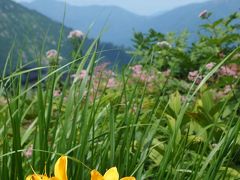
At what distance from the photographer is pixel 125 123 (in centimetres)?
178

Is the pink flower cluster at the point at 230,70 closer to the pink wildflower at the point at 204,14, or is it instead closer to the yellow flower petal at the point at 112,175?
the pink wildflower at the point at 204,14

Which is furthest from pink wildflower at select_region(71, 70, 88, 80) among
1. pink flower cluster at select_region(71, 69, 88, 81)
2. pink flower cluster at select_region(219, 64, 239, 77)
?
pink flower cluster at select_region(219, 64, 239, 77)

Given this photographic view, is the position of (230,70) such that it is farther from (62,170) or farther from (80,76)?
(62,170)

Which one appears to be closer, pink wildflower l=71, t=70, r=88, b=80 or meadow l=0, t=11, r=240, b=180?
meadow l=0, t=11, r=240, b=180

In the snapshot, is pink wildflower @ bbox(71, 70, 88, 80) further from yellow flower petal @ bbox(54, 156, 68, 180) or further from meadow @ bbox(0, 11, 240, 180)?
yellow flower petal @ bbox(54, 156, 68, 180)

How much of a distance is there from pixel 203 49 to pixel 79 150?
3791mm

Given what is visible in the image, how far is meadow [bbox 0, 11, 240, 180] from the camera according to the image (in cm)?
141

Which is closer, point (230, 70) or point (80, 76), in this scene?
point (230, 70)

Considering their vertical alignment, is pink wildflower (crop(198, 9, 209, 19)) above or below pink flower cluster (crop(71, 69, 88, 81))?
above

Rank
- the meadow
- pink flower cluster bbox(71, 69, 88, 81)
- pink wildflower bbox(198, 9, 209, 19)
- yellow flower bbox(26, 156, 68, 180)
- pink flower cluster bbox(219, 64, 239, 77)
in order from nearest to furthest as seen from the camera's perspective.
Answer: yellow flower bbox(26, 156, 68, 180) → the meadow → pink flower cluster bbox(71, 69, 88, 81) → pink flower cluster bbox(219, 64, 239, 77) → pink wildflower bbox(198, 9, 209, 19)

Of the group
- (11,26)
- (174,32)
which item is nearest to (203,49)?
(174,32)

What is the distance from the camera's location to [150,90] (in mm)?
4789

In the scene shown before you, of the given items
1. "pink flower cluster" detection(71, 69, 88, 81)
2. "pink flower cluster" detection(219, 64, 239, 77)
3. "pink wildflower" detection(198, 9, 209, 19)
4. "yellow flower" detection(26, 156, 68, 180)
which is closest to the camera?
"yellow flower" detection(26, 156, 68, 180)

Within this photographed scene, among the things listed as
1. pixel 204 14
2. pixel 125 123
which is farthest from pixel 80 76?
pixel 125 123
